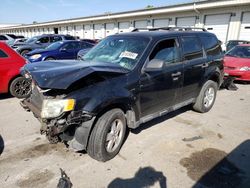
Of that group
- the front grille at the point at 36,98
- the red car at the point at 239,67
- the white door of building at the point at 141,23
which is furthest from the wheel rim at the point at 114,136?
the white door of building at the point at 141,23

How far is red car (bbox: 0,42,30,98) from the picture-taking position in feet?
20.5

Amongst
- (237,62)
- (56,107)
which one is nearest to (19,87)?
(56,107)

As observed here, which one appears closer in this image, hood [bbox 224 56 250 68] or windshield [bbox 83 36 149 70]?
windshield [bbox 83 36 149 70]

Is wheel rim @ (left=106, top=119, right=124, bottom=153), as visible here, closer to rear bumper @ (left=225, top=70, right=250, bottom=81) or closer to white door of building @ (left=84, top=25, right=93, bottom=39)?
rear bumper @ (left=225, top=70, right=250, bottom=81)

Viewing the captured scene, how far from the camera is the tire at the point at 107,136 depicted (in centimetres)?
323

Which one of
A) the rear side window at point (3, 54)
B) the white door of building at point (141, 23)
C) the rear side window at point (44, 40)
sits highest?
the white door of building at point (141, 23)

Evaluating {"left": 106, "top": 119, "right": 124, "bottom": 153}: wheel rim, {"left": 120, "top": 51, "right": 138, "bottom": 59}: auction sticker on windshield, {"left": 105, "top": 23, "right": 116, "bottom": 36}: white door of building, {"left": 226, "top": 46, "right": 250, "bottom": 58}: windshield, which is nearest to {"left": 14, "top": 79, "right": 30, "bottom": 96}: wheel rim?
{"left": 120, "top": 51, "right": 138, "bottom": 59}: auction sticker on windshield

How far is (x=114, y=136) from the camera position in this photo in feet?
11.7

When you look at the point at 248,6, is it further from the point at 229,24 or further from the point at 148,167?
the point at 148,167

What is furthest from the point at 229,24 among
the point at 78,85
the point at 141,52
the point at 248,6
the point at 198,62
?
the point at 78,85

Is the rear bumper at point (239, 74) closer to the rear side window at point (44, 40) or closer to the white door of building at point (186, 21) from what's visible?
the white door of building at point (186, 21)

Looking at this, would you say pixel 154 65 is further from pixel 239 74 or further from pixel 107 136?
pixel 239 74

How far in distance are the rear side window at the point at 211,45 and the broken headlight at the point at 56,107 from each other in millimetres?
3758

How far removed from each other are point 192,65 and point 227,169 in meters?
2.27
